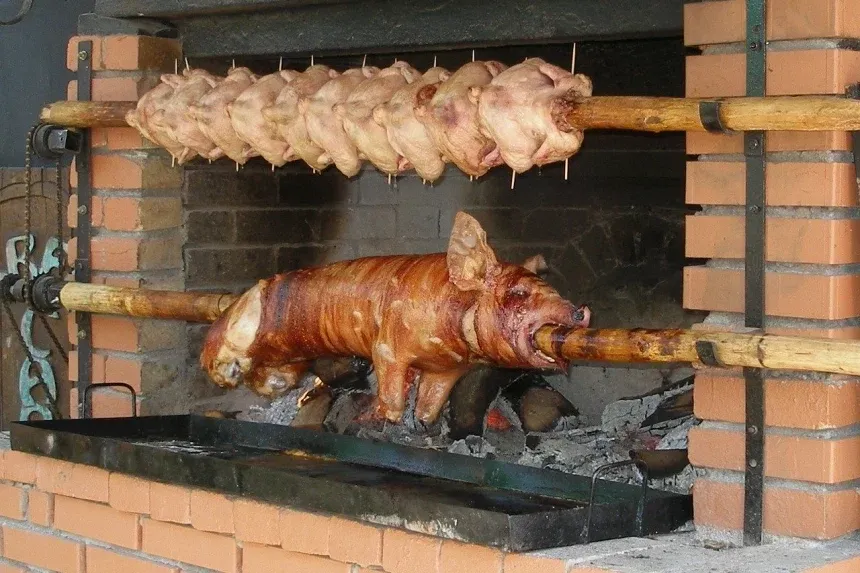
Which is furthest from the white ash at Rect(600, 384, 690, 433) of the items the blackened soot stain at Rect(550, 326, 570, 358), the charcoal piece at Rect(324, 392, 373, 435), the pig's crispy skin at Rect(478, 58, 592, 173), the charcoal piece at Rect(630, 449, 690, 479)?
the pig's crispy skin at Rect(478, 58, 592, 173)

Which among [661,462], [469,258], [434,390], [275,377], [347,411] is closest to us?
[469,258]

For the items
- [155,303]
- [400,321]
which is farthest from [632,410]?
[155,303]

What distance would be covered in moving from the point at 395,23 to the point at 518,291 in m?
0.81

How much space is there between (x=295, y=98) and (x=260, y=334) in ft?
1.97

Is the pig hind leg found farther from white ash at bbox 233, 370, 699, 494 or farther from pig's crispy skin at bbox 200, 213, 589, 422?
white ash at bbox 233, 370, 699, 494

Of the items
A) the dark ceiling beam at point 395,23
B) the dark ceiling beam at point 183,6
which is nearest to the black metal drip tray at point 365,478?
the dark ceiling beam at point 395,23

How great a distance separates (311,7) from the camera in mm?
3590

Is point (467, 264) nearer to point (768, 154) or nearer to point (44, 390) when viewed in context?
point (768, 154)

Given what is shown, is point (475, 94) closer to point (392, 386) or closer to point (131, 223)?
point (392, 386)

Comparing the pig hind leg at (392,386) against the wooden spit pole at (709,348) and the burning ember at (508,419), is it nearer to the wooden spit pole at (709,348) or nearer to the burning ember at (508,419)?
the burning ember at (508,419)

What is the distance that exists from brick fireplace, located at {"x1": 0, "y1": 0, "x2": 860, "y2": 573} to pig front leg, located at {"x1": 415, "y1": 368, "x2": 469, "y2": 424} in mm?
453

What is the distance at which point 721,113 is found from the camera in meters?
2.59

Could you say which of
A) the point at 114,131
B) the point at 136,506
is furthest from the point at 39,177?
the point at 136,506

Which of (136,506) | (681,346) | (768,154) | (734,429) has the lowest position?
→ (136,506)
